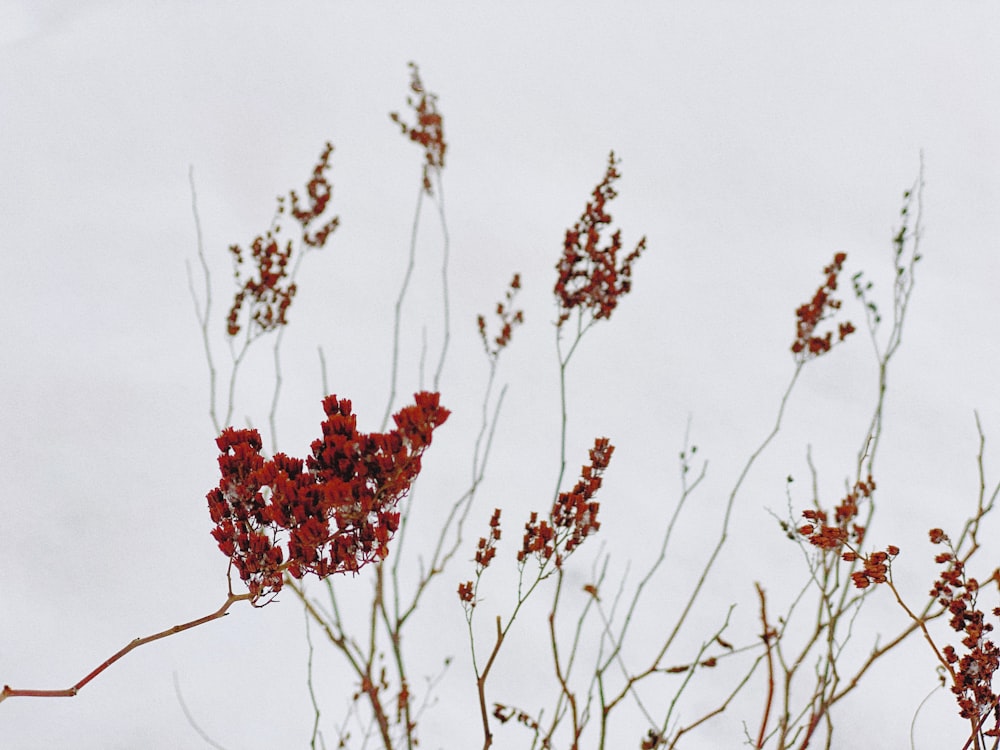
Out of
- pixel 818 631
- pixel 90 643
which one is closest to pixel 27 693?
pixel 818 631

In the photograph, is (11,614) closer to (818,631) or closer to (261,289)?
(261,289)

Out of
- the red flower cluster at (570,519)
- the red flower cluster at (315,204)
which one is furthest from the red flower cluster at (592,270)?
the red flower cluster at (315,204)

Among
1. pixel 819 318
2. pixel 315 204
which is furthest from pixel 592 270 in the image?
pixel 315 204

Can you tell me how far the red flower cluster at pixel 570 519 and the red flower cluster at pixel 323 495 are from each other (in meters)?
0.36

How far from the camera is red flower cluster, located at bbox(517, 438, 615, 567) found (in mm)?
1047

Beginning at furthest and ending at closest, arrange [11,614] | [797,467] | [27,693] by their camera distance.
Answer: [797,467]
[11,614]
[27,693]

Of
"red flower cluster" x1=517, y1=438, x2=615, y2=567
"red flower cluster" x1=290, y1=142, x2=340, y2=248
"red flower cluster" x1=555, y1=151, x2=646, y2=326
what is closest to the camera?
"red flower cluster" x1=517, y1=438, x2=615, y2=567

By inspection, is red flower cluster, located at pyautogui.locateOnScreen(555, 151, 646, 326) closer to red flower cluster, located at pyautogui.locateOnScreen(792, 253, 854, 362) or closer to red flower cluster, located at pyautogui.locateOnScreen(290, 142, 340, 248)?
red flower cluster, located at pyautogui.locateOnScreen(792, 253, 854, 362)

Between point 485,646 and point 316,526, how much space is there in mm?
1437

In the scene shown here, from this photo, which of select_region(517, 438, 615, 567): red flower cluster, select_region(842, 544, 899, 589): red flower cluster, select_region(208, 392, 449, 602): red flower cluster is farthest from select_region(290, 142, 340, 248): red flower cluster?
select_region(842, 544, 899, 589): red flower cluster

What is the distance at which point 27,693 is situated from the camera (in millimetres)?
637

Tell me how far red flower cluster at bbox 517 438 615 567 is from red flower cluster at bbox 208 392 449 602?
0.36 meters

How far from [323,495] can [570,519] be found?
455 mm

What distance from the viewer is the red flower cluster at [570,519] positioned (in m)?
1.05
